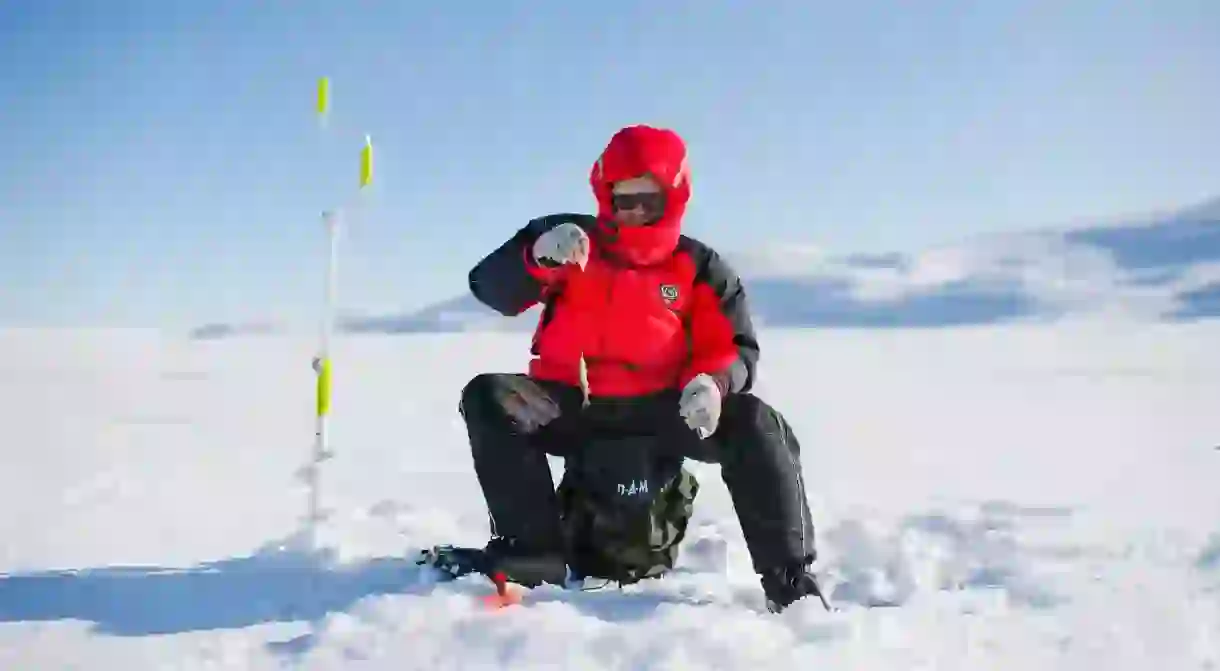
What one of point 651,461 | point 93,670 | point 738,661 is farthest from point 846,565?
point 93,670

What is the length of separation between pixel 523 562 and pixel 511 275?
83 centimetres

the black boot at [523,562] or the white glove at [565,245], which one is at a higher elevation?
the white glove at [565,245]

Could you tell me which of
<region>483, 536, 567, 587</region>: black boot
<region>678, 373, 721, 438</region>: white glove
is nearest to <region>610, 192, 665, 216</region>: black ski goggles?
<region>678, 373, 721, 438</region>: white glove

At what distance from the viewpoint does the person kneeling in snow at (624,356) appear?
2.63 metres

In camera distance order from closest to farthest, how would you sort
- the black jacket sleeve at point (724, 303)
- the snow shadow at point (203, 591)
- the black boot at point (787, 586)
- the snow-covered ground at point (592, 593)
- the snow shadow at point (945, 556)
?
the snow-covered ground at point (592, 593) < the snow shadow at point (203, 591) < the black boot at point (787, 586) < the snow shadow at point (945, 556) < the black jacket sleeve at point (724, 303)

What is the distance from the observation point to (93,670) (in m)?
1.96

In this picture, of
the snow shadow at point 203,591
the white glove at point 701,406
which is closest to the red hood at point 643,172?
the white glove at point 701,406

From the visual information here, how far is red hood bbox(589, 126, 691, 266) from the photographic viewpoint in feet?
9.24

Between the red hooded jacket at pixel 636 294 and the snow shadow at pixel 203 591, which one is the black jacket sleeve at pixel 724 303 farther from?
the snow shadow at pixel 203 591

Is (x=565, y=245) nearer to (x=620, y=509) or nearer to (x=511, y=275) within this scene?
(x=511, y=275)

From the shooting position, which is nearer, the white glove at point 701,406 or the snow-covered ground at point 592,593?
the snow-covered ground at point 592,593

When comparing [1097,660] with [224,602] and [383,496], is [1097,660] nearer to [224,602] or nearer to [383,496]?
[224,602]

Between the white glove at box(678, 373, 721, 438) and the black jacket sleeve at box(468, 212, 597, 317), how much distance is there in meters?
0.60

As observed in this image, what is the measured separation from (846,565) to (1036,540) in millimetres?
947
